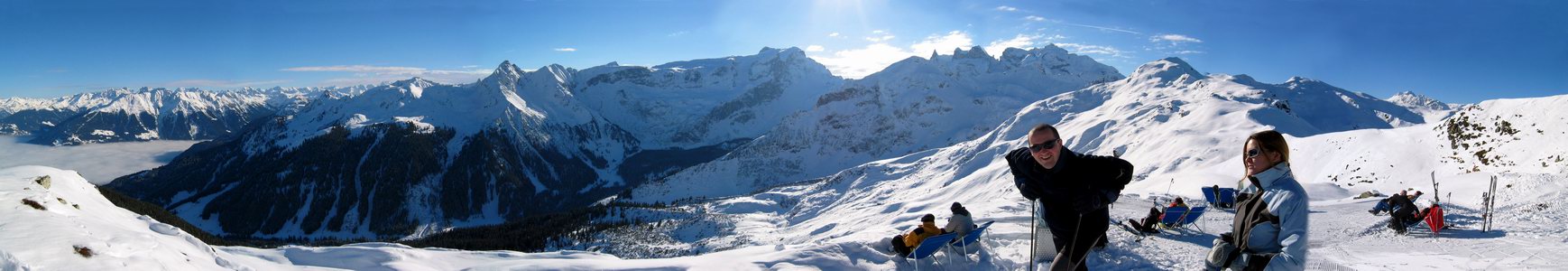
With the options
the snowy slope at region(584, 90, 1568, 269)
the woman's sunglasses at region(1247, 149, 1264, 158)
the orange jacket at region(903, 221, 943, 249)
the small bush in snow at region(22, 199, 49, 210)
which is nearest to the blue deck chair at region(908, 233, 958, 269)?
the orange jacket at region(903, 221, 943, 249)

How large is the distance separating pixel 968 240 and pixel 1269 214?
687 cm

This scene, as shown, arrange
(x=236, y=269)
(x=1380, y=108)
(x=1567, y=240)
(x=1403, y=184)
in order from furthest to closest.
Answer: (x=1380, y=108), (x=1403, y=184), (x=1567, y=240), (x=236, y=269)

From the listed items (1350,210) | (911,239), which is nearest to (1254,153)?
(911,239)

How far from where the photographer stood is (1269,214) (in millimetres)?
4695

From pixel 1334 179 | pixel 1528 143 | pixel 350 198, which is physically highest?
pixel 1528 143

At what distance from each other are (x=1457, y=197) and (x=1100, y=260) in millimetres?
24168

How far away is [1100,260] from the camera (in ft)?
36.7

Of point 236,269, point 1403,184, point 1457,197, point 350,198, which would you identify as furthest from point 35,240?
point 350,198

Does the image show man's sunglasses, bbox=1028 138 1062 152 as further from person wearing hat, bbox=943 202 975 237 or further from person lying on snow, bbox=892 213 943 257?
person lying on snow, bbox=892 213 943 257

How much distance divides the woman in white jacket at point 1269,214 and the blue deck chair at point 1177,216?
11.0 meters

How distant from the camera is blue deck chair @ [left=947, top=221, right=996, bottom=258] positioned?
11156 mm

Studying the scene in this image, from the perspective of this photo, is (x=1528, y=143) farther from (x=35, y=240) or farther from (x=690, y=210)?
(x=690, y=210)

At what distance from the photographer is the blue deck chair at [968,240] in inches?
439

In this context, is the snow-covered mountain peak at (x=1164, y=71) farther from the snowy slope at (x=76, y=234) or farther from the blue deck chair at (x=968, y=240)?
the snowy slope at (x=76, y=234)
